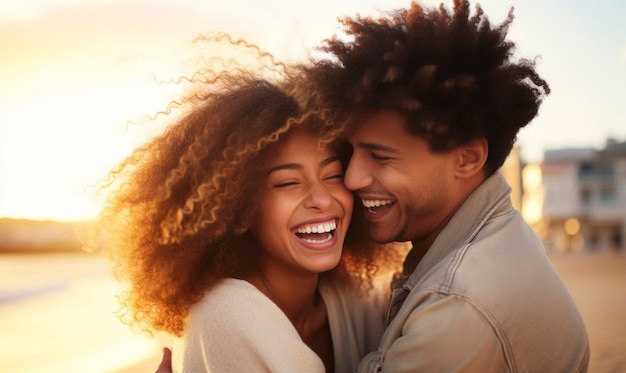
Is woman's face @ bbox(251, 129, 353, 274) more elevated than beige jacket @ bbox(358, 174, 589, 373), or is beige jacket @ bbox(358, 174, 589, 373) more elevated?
woman's face @ bbox(251, 129, 353, 274)

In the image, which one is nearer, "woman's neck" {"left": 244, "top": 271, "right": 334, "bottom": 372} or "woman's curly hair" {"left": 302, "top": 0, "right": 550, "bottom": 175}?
"woman's curly hair" {"left": 302, "top": 0, "right": 550, "bottom": 175}

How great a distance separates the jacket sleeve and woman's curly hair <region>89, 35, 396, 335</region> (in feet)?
3.97

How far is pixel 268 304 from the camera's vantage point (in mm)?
3521

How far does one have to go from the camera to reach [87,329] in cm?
1531

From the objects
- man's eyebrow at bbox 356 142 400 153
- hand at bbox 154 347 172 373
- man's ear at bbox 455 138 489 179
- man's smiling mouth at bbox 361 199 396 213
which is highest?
man's eyebrow at bbox 356 142 400 153

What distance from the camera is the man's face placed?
3865mm

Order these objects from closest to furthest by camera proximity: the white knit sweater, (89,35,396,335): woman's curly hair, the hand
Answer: the white knit sweater, (89,35,396,335): woman's curly hair, the hand

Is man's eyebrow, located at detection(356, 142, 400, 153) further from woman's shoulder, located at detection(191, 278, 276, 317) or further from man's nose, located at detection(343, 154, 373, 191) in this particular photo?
woman's shoulder, located at detection(191, 278, 276, 317)

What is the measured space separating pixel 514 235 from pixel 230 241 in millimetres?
1662

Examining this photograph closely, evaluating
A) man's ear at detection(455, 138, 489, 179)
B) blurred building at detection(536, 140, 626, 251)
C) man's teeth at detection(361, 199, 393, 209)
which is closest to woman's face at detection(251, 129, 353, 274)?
man's teeth at detection(361, 199, 393, 209)

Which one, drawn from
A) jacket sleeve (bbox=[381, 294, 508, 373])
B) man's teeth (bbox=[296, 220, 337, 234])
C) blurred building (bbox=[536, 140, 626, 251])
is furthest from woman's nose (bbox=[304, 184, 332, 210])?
blurred building (bbox=[536, 140, 626, 251])

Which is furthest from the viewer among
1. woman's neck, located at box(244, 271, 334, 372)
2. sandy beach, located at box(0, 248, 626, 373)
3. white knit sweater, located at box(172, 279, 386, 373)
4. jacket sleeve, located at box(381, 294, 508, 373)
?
sandy beach, located at box(0, 248, 626, 373)

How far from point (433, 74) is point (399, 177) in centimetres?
68

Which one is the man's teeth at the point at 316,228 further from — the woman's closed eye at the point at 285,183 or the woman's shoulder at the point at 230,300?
the woman's shoulder at the point at 230,300
